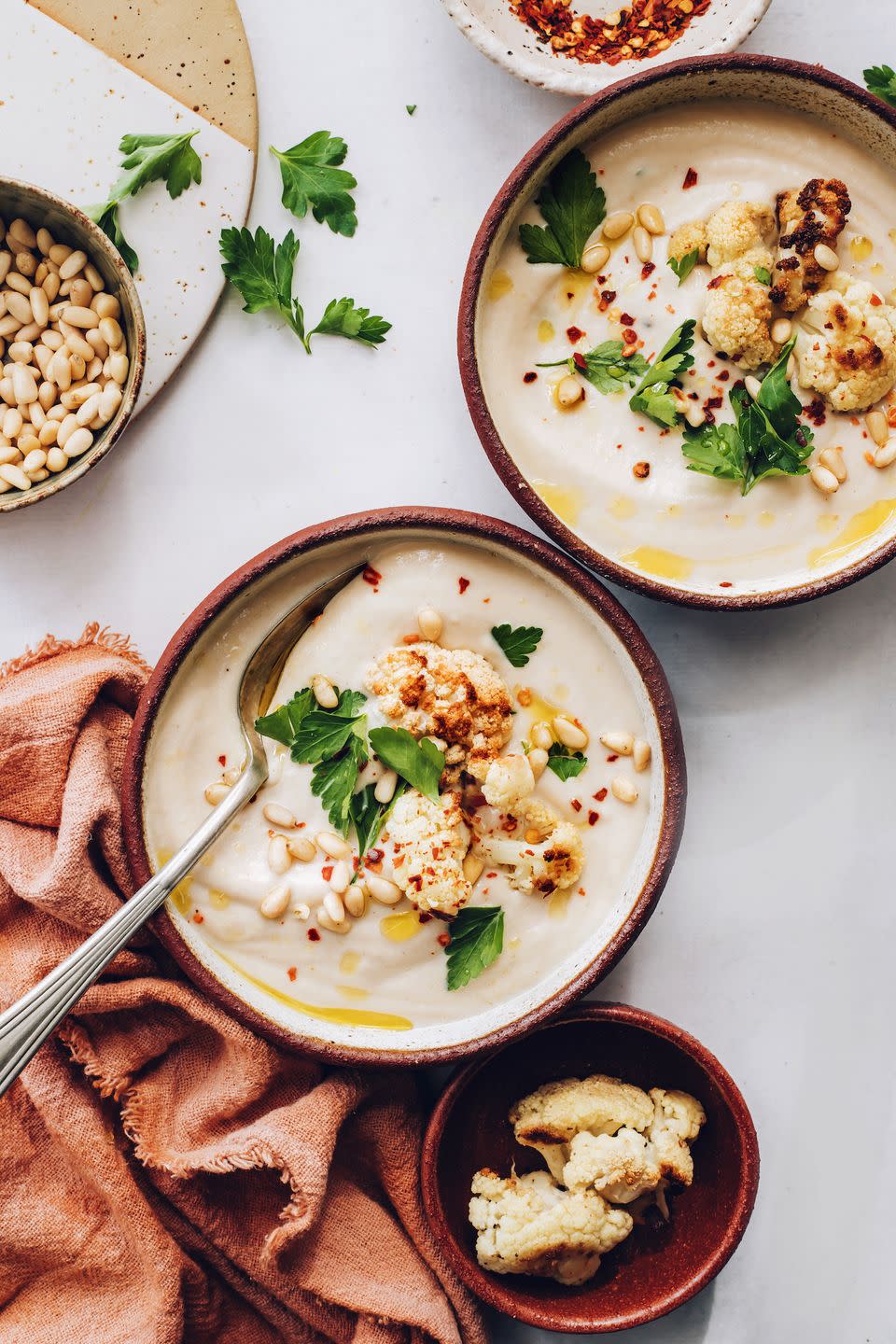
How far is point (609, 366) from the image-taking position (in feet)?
5.94

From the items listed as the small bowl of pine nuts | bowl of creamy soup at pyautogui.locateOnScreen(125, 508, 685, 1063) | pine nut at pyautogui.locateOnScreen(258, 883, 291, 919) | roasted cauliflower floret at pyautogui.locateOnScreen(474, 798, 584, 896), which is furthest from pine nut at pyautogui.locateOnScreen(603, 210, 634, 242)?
pine nut at pyautogui.locateOnScreen(258, 883, 291, 919)

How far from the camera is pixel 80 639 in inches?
79.5

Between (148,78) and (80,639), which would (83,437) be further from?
(148,78)

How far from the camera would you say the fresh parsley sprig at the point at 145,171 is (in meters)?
1.92

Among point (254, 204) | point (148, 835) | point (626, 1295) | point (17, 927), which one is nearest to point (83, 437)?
point (254, 204)

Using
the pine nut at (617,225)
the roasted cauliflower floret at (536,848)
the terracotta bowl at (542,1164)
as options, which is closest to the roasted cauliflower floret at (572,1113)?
the terracotta bowl at (542,1164)

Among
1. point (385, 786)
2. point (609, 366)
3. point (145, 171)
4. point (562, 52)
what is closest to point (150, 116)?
point (145, 171)

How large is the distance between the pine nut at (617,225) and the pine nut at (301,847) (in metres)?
1.13

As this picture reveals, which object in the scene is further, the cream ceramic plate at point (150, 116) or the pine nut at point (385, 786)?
the cream ceramic plate at point (150, 116)

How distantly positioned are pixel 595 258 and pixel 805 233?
1.11 feet

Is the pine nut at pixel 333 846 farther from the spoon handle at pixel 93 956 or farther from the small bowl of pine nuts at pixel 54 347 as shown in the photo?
the small bowl of pine nuts at pixel 54 347

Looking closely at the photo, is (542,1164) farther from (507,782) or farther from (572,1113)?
(507,782)

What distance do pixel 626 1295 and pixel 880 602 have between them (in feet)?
4.31

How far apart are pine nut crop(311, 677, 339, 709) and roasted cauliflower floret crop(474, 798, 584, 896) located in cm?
33
